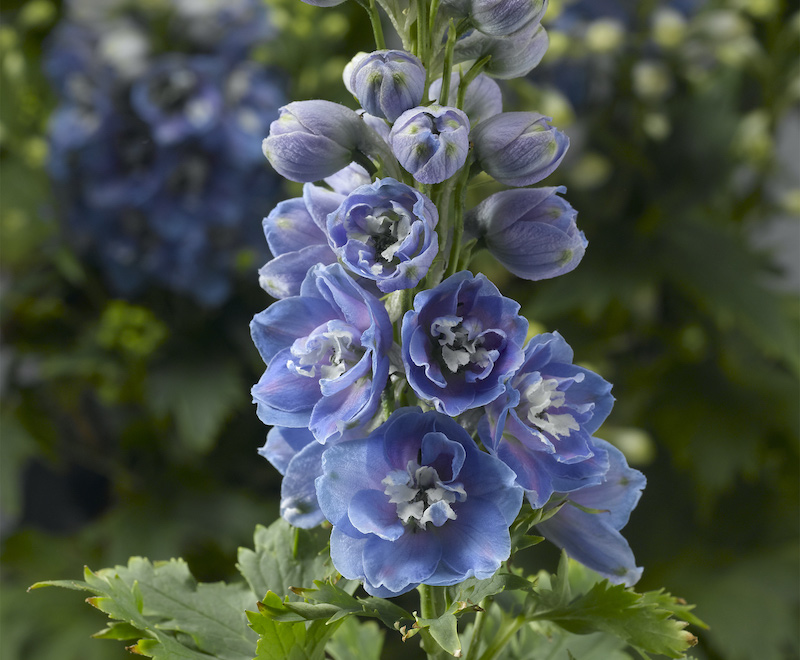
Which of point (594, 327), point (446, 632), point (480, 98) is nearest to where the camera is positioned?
point (446, 632)

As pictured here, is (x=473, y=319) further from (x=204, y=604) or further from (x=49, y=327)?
(x=49, y=327)

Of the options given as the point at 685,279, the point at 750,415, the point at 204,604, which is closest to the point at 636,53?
the point at 685,279

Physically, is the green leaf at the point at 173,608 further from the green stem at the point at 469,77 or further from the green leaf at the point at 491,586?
the green stem at the point at 469,77

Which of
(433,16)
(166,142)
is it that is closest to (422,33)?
(433,16)

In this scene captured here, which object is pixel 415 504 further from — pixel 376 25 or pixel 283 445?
pixel 376 25

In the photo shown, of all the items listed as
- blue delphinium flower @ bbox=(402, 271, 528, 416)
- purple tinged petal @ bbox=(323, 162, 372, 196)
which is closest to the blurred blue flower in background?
purple tinged petal @ bbox=(323, 162, 372, 196)

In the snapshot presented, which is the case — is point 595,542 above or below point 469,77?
below

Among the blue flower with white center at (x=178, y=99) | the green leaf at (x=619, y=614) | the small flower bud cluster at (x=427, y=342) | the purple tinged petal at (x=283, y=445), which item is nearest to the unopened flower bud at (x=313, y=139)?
the small flower bud cluster at (x=427, y=342)
